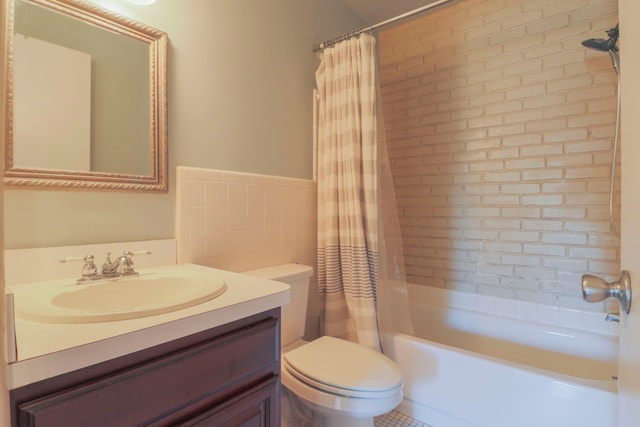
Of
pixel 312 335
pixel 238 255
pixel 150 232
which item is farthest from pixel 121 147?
pixel 312 335

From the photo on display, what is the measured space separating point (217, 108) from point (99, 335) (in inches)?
43.4

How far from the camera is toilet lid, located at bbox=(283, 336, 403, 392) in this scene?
3.75 feet

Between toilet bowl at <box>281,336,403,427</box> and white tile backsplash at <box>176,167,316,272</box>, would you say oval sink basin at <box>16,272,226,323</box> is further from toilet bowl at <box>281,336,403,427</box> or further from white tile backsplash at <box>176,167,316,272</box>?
toilet bowl at <box>281,336,403,427</box>

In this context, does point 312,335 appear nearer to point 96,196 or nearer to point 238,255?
point 238,255

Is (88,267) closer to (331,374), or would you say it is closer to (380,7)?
(331,374)

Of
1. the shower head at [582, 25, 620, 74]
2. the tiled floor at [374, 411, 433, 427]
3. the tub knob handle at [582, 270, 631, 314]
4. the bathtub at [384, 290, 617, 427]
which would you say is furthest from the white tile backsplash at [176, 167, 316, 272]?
the shower head at [582, 25, 620, 74]

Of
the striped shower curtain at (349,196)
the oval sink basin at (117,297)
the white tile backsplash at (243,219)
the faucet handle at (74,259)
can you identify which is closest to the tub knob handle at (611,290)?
the oval sink basin at (117,297)

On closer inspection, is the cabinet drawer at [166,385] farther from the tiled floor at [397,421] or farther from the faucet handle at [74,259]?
the tiled floor at [397,421]

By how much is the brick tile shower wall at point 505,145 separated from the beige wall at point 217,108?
905 mm

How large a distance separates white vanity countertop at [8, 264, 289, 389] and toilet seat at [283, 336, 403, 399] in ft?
1.72

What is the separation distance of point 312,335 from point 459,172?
1.50 meters

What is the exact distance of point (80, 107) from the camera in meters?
1.05

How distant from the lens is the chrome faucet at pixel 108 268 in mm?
971

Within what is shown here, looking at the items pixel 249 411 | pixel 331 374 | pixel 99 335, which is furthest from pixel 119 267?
pixel 331 374
